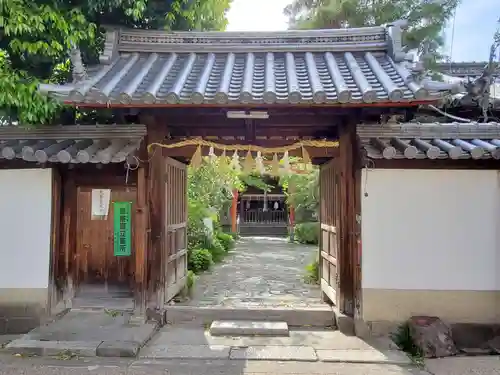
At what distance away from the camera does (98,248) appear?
878 centimetres

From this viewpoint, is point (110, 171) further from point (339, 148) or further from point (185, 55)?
point (339, 148)

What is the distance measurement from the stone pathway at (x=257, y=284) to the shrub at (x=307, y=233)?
5.21m

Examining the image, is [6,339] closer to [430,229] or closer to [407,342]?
[407,342]

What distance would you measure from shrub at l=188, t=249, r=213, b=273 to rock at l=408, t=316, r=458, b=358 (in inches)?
358

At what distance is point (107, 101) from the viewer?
651cm

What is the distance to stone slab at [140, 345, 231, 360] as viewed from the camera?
21.0ft

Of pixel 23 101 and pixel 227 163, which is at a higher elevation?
pixel 23 101

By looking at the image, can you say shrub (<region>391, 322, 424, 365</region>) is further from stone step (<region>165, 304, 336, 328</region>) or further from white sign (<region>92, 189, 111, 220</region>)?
white sign (<region>92, 189, 111, 220</region>)

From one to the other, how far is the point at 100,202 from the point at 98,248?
1004mm

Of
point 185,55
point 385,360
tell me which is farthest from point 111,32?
point 385,360

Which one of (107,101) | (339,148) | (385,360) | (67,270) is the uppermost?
(107,101)

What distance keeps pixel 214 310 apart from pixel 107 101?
410cm

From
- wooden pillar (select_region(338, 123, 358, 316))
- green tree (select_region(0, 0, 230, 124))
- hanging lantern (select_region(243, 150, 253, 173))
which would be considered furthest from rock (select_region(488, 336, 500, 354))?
green tree (select_region(0, 0, 230, 124))

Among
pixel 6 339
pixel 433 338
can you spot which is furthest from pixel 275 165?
pixel 6 339
